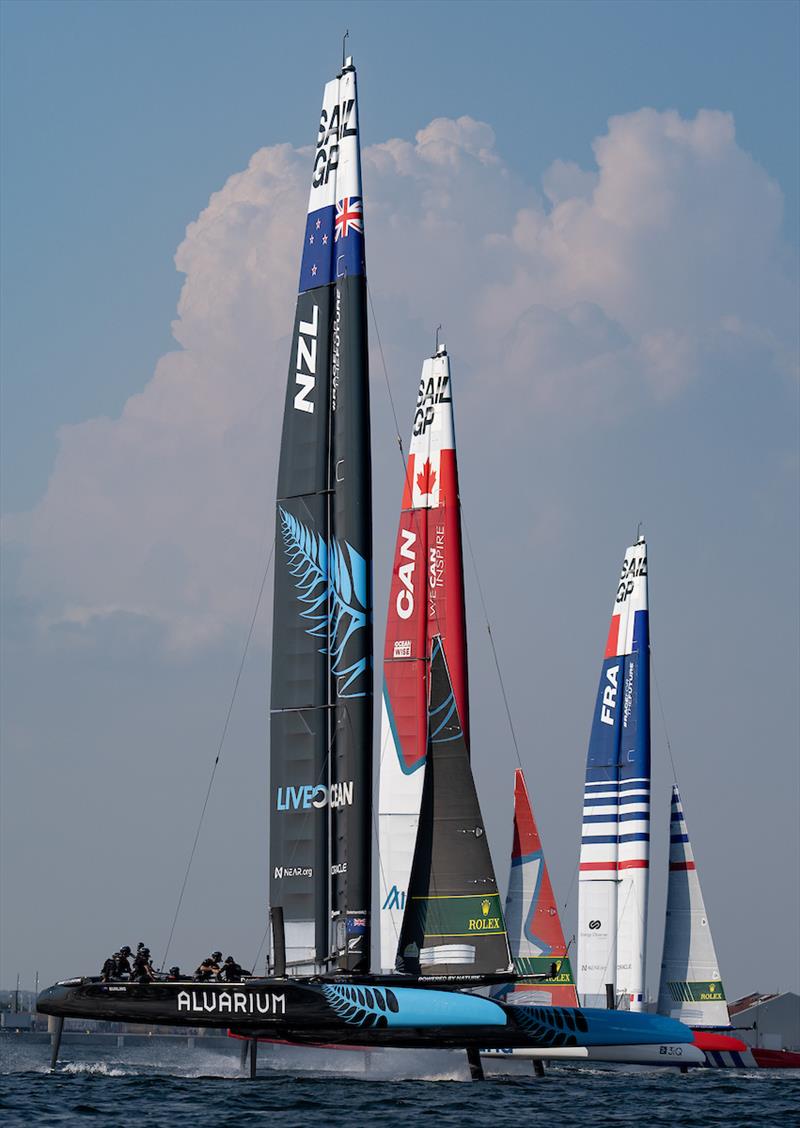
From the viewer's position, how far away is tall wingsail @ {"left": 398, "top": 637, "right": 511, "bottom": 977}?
26.3m

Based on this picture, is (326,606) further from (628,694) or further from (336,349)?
(628,694)

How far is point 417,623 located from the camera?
1396 inches

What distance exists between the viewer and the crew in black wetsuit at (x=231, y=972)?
87.8 feet

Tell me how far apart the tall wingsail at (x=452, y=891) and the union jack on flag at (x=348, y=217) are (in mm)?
9130

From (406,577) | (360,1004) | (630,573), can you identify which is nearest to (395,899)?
(406,577)

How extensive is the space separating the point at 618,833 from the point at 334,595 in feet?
62.8

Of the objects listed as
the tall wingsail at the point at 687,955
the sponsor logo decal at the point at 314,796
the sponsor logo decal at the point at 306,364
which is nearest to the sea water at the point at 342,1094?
the sponsor logo decal at the point at 314,796

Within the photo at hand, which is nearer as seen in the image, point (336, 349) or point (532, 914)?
point (336, 349)

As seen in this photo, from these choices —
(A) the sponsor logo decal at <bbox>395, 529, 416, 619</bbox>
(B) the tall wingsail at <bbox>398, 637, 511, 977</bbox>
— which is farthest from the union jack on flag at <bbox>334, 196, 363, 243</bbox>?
(B) the tall wingsail at <bbox>398, 637, 511, 977</bbox>

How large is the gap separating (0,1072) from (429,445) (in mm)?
15423

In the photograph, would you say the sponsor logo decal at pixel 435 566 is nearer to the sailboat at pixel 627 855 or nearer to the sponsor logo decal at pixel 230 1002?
the sailboat at pixel 627 855

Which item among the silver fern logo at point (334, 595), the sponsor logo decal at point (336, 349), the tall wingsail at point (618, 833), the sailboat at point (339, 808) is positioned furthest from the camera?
the tall wingsail at point (618, 833)

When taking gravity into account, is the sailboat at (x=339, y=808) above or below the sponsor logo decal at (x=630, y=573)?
below

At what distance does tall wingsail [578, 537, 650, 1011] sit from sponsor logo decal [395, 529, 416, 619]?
1131cm
